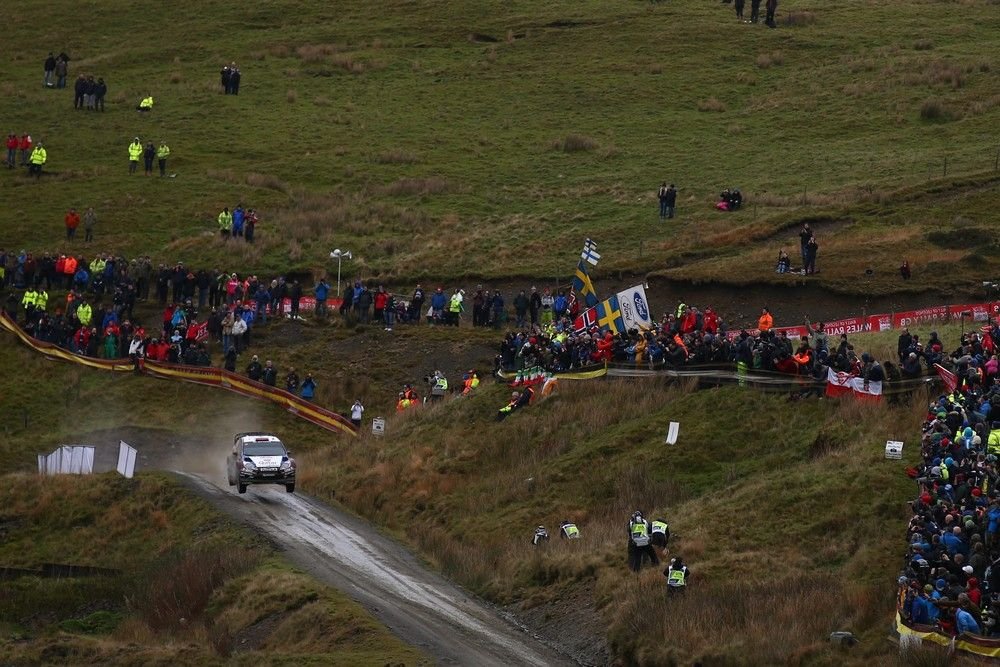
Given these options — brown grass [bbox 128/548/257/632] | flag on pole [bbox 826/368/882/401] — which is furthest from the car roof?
flag on pole [bbox 826/368/882/401]

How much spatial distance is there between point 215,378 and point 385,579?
2063cm

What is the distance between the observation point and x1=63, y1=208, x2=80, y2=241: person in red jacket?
7006cm

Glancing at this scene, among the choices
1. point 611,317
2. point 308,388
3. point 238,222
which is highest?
point 611,317

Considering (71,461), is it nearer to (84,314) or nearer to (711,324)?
(84,314)

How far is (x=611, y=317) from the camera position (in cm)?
4988

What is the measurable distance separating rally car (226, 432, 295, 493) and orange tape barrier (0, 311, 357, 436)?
7882mm

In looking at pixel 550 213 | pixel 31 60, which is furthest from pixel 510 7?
pixel 550 213

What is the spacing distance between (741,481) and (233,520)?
1245 cm

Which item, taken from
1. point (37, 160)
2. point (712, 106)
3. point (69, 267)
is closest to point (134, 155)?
point (37, 160)

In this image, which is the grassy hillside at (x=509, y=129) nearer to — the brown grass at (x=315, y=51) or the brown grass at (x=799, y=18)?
the brown grass at (x=315, y=51)

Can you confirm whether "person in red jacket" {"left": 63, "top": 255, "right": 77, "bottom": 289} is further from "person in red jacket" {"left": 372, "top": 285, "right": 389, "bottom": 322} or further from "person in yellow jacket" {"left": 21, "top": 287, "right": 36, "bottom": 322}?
"person in red jacket" {"left": 372, "top": 285, "right": 389, "bottom": 322}

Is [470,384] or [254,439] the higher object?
[470,384]

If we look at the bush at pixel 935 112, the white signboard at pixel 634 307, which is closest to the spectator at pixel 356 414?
the white signboard at pixel 634 307

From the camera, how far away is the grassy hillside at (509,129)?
226 ft
